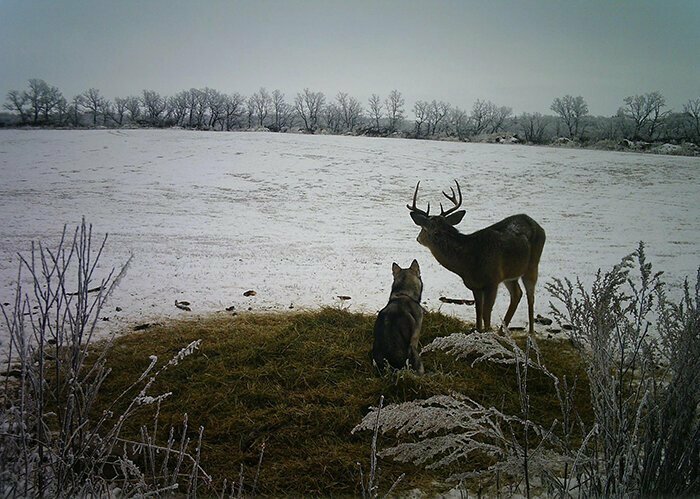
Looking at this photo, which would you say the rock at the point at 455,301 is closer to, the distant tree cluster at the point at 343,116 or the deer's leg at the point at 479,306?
the deer's leg at the point at 479,306

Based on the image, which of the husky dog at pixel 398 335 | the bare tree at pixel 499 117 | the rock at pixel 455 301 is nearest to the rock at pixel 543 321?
the rock at pixel 455 301

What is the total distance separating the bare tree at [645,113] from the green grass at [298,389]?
8.87ft

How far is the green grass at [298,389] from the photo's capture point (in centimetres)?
217

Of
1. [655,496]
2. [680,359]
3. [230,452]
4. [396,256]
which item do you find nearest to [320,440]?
[230,452]

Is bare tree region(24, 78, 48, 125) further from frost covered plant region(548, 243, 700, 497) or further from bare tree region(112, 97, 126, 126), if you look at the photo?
frost covered plant region(548, 243, 700, 497)

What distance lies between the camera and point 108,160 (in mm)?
6316

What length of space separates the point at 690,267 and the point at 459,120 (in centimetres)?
262

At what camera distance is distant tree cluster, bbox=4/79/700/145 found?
5031 millimetres

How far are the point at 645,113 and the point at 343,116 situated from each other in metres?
3.06

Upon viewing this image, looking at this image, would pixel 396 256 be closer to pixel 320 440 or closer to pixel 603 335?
pixel 320 440

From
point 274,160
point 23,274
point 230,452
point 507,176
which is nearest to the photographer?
point 230,452

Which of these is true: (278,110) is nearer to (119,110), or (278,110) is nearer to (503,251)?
(119,110)

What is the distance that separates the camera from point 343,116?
5562 millimetres

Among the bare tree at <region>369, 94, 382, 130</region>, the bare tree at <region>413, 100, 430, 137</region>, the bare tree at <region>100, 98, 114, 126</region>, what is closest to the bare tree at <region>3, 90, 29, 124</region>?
the bare tree at <region>100, 98, 114, 126</region>
